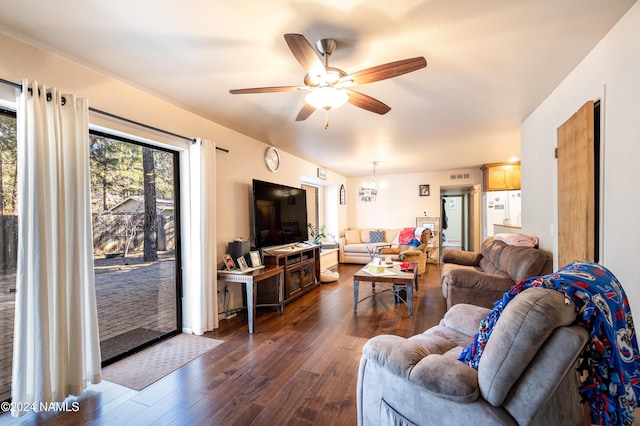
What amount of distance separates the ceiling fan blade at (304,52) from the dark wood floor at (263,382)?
215 cm

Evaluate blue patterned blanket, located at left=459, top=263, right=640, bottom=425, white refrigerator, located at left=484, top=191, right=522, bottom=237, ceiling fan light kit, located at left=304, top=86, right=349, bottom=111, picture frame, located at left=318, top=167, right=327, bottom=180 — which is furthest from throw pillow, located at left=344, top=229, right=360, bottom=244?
blue patterned blanket, located at left=459, top=263, right=640, bottom=425

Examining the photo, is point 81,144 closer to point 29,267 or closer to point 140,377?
point 29,267

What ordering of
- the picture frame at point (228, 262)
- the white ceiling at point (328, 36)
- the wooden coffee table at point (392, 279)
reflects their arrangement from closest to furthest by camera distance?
the white ceiling at point (328, 36) < the picture frame at point (228, 262) < the wooden coffee table at point (392, 279)

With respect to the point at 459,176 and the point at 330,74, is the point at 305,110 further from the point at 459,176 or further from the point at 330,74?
the point at 459,176

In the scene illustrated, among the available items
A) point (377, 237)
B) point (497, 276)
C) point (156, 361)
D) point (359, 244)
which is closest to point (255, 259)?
point (156, 361)

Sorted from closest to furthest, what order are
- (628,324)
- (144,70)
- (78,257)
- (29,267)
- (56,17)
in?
(628,324), (56,17), (29,267), (78,257), (144,70)

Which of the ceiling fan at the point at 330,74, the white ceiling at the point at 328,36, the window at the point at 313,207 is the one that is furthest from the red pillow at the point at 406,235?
the ceiling fan at the point at 330,74

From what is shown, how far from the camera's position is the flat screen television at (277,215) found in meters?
3.72

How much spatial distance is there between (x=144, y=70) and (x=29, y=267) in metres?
1.56

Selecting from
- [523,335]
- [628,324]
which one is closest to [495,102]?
[628,324]

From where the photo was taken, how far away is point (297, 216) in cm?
461

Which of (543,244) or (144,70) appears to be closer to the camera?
(144,70)

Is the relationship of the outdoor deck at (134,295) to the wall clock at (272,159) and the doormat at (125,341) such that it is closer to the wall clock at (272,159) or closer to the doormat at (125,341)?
the doormat at (125,341)

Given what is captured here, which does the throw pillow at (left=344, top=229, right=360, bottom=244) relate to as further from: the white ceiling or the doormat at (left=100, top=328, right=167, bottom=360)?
the doormat at (left=100, top=328, right=167, bottom=360)
